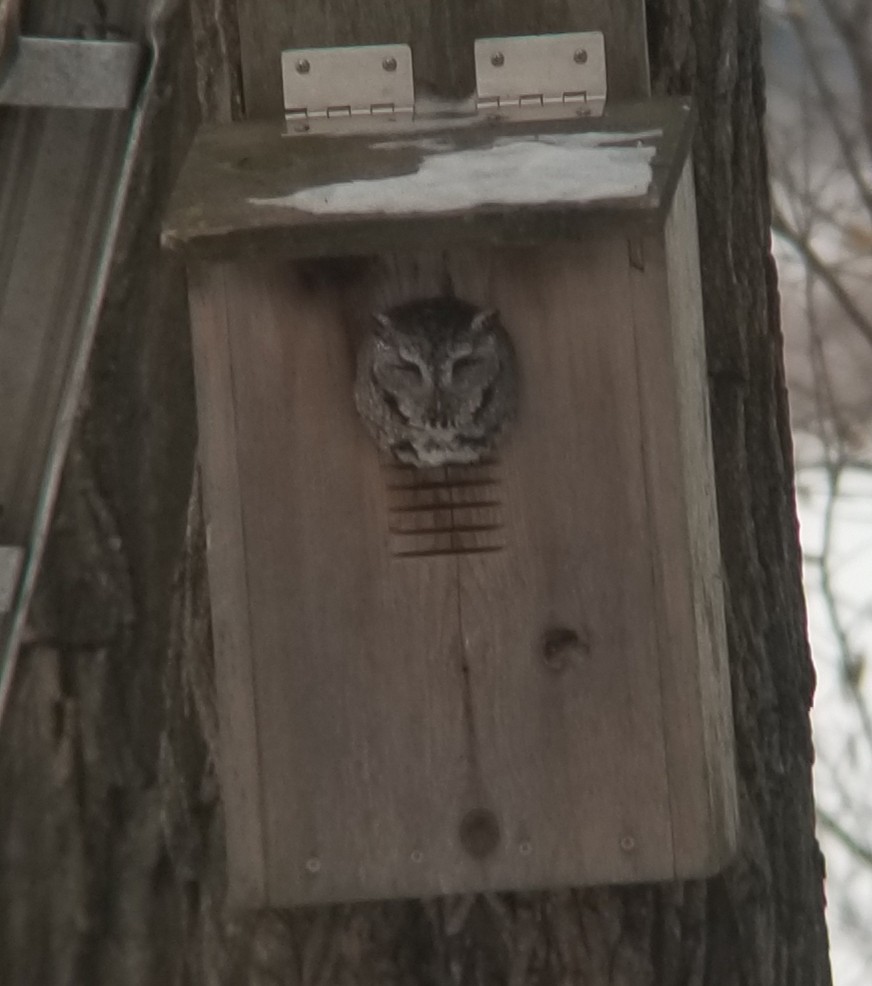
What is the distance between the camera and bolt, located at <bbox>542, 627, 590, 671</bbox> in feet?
7.77

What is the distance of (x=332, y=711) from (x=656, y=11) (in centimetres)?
110

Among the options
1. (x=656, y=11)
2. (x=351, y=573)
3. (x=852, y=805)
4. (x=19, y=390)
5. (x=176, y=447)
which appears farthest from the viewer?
(x=852, y=805)

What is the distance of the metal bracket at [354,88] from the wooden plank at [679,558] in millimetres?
398

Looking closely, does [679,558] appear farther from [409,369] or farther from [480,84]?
[480,84]

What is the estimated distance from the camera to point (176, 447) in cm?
293

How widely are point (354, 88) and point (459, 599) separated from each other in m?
0.69

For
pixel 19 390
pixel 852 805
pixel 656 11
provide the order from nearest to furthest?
pixel 19 390 < pixel 656 11 < pixel 852 805

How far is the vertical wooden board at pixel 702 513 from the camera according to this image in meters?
2.39

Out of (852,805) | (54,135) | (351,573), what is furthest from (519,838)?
(852,805)

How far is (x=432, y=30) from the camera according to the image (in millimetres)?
2547

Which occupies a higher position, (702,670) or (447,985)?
(702,670)

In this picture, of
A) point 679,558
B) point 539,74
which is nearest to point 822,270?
point 539,74

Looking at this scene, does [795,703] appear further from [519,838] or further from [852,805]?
[852,805]

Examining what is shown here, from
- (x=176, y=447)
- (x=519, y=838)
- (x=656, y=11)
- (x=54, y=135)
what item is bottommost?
(x=519, y=838)
